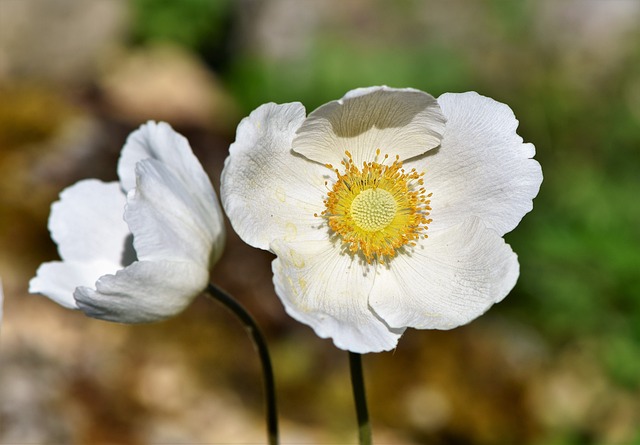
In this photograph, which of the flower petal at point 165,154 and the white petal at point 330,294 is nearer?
the white petal at point 330,294

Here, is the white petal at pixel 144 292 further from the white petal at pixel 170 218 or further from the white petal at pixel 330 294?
the white petal at pixel 330 294

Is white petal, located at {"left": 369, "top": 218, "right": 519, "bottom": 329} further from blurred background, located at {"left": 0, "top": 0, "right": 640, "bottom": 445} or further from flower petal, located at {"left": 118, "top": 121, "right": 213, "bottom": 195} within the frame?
blurred background, located at {"left": 0, "top": 0, "right": 640, "bottom": 445}

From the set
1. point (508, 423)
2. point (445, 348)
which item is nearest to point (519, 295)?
point (445, 348)

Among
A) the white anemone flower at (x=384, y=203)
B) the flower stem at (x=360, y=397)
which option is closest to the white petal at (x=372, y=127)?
the white anemone flower at (x=384, y=203)

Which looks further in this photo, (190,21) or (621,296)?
(190,21)

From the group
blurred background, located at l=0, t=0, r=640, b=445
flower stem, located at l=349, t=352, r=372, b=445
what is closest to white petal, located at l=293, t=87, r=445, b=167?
flower stem, located at l=349, t=352, r=372, b=445

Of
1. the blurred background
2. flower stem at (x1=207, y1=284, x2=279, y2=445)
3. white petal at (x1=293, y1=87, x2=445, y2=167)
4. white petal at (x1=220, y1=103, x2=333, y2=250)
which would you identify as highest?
the blurred background

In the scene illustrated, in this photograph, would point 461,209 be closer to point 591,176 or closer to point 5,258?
point 591,176
